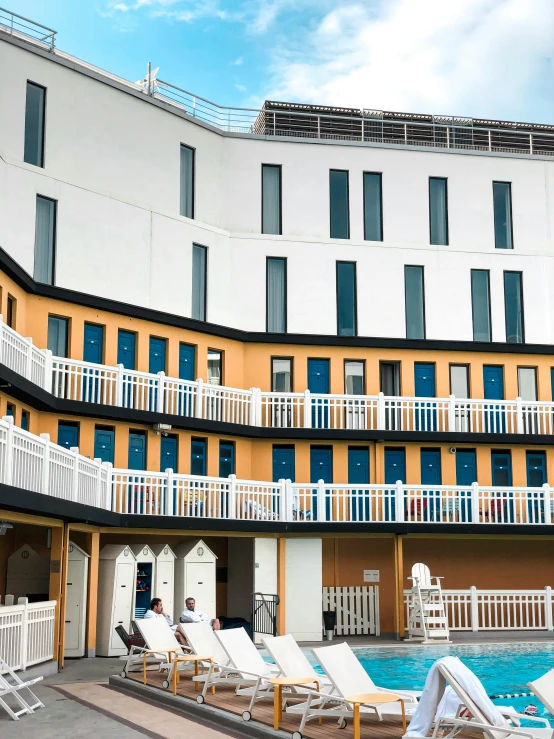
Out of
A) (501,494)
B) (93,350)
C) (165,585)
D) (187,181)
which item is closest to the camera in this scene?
(165,585)

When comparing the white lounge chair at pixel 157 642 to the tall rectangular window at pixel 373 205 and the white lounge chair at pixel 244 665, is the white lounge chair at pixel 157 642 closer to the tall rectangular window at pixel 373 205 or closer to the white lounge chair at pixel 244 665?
the white lounge chair at pixel 244 665

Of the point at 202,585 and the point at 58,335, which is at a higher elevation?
the point at 58,335

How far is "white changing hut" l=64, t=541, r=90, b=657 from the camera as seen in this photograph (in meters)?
21.2

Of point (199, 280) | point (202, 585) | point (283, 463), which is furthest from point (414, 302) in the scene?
point (202, 585)

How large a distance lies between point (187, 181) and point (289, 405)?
7514 millimetres

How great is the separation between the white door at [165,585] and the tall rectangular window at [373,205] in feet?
45.4

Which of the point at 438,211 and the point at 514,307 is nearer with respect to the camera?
the point at 514,307

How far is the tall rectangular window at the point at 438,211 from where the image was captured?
Result: 32.6 metres

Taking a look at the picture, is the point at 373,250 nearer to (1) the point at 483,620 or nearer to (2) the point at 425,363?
(2) the point at 425,363

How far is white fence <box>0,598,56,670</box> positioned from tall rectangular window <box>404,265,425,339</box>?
644 inches

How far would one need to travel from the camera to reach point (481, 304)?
106 ft

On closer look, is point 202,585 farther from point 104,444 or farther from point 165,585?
point 104,444

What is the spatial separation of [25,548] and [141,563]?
2680 millimetres

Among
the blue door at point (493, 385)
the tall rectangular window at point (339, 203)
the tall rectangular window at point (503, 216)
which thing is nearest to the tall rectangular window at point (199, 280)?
the tall rectangular window at point (339, 203)
